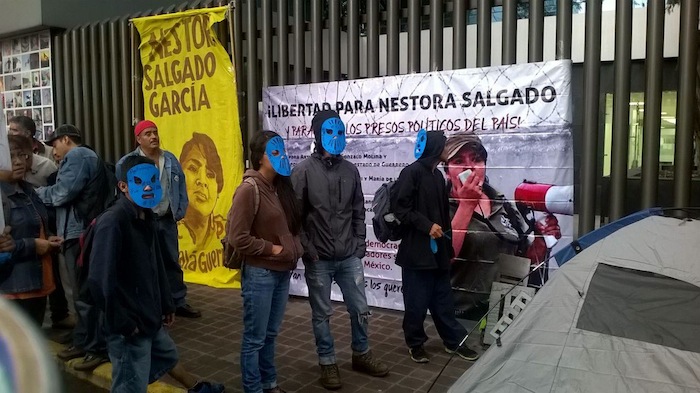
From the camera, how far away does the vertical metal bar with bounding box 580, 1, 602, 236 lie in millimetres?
4742

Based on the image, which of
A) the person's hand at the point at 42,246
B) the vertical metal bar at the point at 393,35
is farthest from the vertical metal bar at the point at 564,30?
the person's hand at the point at 42,246

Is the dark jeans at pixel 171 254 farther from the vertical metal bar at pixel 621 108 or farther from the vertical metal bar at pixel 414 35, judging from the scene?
the vertical metal bar at pixel 621 108

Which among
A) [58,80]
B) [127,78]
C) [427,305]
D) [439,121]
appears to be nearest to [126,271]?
[427,305]

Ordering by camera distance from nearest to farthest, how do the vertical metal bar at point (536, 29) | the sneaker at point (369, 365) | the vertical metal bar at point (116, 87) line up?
the sneaker at point (369, 365) → the vertical metal bar at point (536, 29) → the vertical metal bar at point (116, 87)

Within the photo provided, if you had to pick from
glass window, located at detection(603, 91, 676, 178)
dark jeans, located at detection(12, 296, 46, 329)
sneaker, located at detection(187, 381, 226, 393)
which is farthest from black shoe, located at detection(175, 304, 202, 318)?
glass window, located at detection(603, 91, 676, 178)

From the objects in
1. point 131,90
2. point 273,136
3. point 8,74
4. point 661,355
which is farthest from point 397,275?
point 8,74

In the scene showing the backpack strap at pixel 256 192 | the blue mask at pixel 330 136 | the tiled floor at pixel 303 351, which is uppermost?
the blue mask at pixel 330 136

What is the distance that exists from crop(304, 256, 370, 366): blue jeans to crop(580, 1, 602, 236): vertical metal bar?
208cm

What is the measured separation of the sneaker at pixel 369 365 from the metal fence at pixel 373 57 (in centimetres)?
209

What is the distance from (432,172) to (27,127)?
11.9ft

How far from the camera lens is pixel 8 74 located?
9.06 metres

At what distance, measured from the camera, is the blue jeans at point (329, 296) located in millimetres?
4098

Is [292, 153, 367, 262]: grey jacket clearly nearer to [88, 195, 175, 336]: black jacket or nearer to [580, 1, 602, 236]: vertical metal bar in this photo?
[88, 195, 175, 336]: black jacket

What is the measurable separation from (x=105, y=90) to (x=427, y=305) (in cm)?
566
